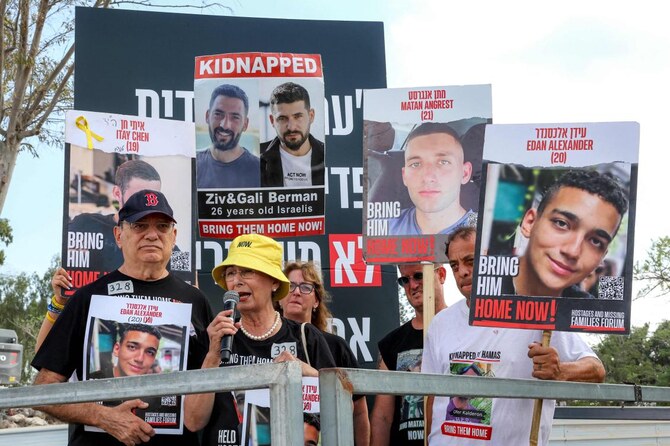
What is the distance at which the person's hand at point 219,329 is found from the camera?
3.54 metres

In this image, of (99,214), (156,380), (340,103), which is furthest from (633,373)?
(156,380)

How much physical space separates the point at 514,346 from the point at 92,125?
8.28 feet

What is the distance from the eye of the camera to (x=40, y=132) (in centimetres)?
1459

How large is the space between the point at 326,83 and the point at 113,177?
2600 mm

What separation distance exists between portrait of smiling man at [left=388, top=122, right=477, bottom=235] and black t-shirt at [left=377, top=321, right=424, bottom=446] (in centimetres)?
54

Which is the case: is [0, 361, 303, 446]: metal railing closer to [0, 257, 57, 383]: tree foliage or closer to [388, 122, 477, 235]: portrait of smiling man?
[388, 122, 477, 235]: portrait of smiling man

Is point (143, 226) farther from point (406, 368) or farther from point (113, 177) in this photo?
point (406, 368)

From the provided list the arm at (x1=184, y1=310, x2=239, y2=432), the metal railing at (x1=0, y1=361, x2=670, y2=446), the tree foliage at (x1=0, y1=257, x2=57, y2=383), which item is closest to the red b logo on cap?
the arm at (x1=184, y1=310, x2=239, y2=432)

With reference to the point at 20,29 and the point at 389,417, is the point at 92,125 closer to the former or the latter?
the point at 389,417

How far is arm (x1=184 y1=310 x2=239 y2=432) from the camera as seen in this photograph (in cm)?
355

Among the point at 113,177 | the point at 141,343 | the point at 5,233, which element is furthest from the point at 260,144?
the point at 5,233

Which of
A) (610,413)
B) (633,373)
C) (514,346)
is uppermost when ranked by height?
(514,346)

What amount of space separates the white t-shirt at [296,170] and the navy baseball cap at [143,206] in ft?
4.62

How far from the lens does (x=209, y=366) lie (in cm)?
357
